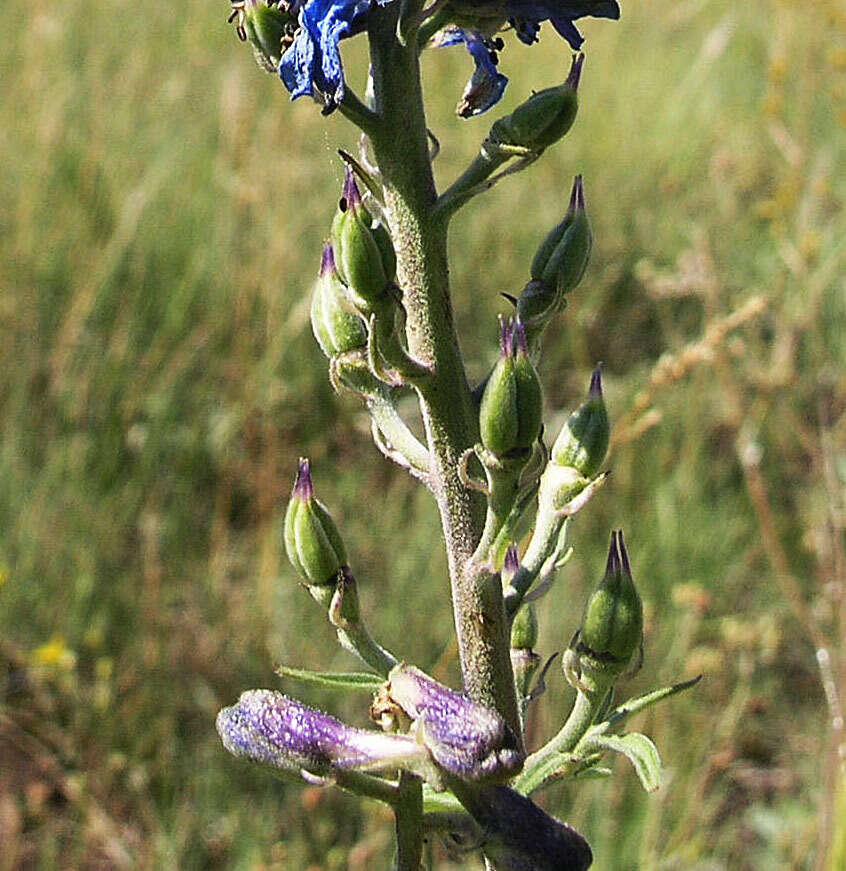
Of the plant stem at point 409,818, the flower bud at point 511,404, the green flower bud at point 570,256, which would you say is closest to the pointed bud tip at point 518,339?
the flower bud at point 511,404

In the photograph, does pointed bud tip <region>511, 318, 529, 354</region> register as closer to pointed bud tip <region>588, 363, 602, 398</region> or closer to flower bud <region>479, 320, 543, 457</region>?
flower bud <region>479, 320, 543, 457</region>

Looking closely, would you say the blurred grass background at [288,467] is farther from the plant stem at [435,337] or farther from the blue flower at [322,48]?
the blue flower at [322,48]

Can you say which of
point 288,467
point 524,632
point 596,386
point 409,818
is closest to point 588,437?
point 596,386

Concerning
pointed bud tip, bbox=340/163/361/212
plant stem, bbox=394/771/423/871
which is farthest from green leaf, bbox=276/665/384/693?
pointed bud tip, bbox=340/163/361/212

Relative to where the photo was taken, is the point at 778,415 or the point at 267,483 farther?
the point at 778,415

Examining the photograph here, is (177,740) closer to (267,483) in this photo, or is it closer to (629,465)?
(267,483)

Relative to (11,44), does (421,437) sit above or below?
below

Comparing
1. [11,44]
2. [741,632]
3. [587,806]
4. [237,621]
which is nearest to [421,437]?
[237,621]
